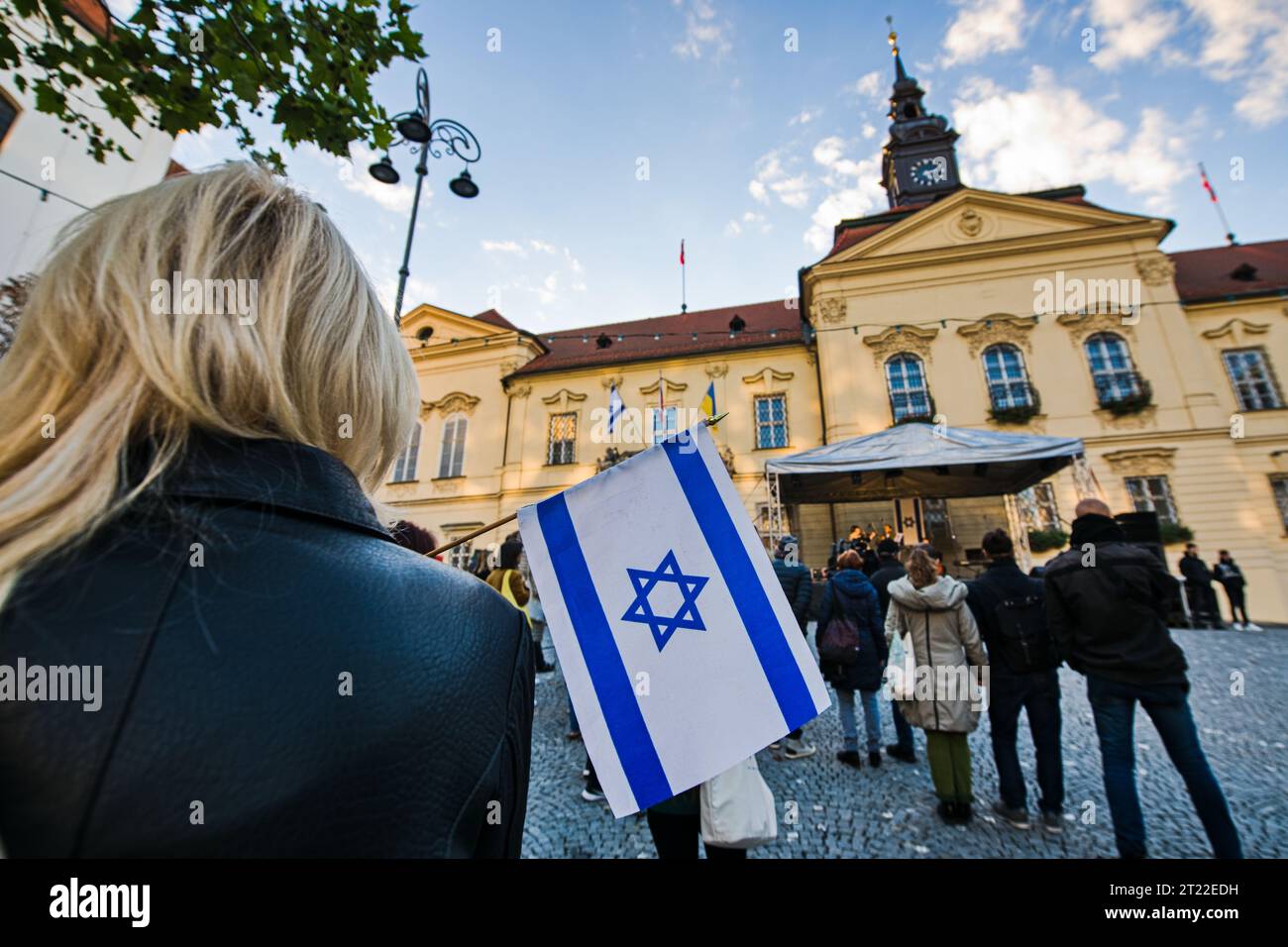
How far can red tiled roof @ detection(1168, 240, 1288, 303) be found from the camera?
1595 cm

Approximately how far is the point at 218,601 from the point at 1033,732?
15.9 feet

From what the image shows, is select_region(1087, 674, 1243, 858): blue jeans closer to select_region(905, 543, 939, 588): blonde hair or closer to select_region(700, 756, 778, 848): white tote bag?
select_region(905, 543, 939, 588): blonde hair

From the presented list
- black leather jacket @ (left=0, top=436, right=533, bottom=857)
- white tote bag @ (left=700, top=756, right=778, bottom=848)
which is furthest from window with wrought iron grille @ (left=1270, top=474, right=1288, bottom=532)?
black leather jacket @ (left=0, top=436, right=533, bottom=857)

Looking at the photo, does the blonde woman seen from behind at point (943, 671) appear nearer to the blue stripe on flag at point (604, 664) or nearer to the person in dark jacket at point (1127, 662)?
the person in dark jacket at point (1127, 662)

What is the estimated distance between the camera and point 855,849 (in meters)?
3.23

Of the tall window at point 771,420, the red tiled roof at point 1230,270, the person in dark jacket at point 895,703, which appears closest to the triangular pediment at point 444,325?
the tall window at point 771,420

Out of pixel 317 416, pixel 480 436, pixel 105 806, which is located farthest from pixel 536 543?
pixel 480 436

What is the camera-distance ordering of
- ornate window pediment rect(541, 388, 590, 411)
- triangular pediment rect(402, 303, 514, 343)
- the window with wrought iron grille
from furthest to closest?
triangular pediment rect(402, 303, 514, 343), ornate window pediment rect(541, 388, 590, 411), the window with wrought iron grille

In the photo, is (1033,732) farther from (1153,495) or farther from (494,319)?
(494,319)

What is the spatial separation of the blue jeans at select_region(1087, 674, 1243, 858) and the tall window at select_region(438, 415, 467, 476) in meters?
20.2

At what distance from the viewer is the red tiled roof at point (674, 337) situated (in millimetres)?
19484

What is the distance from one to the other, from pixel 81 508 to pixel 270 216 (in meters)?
0.68

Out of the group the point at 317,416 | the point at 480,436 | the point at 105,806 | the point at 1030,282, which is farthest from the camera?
the point at 480,436
